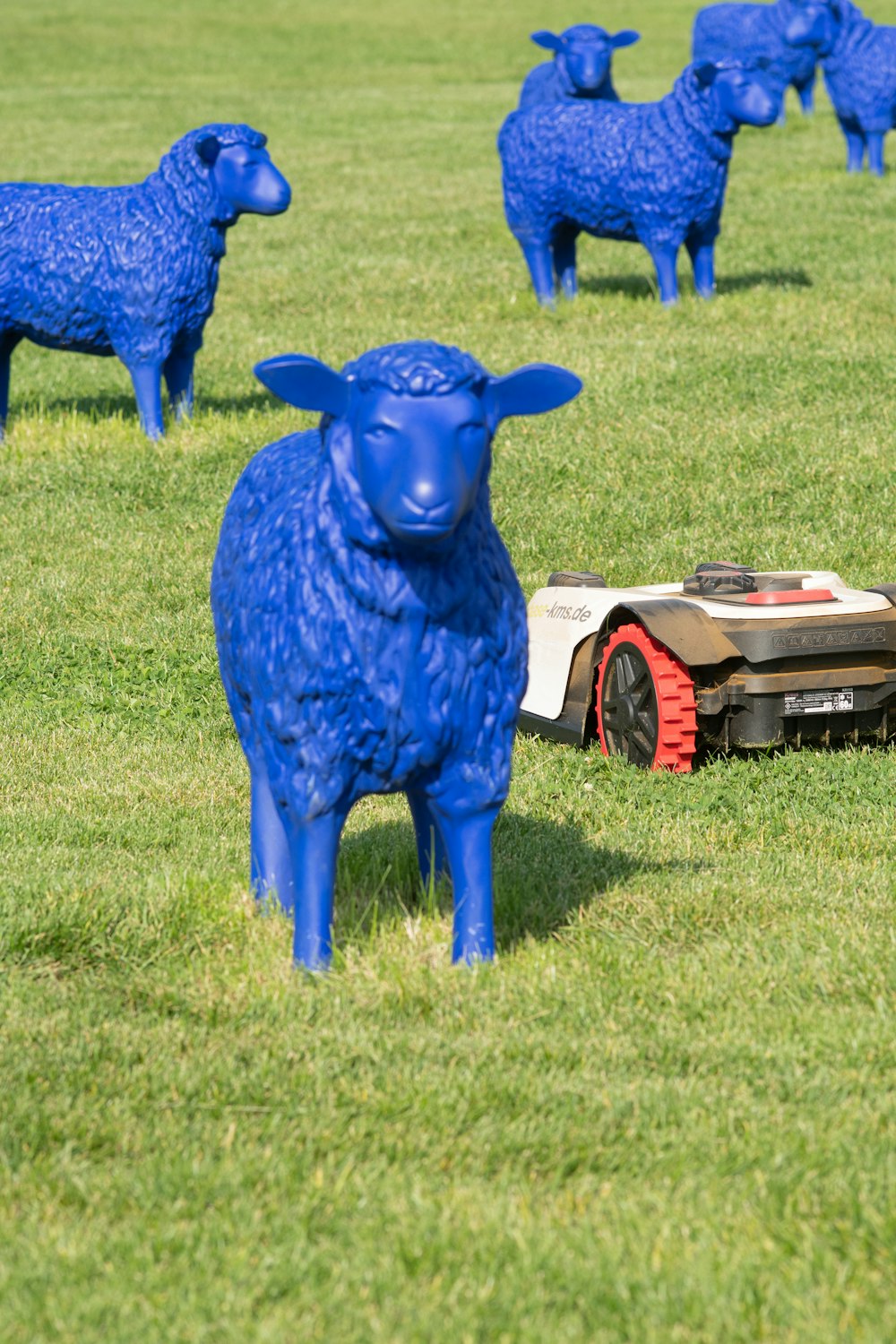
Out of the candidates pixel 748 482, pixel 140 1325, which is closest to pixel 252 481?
pixel 140 1325

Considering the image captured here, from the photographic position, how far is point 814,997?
3.91 meters

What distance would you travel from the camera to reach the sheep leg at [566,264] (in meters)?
13.4

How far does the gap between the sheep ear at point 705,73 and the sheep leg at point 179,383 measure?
4146 millimetres

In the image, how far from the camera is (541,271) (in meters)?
13.1

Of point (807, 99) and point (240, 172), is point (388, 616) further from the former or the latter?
point (807, 99)

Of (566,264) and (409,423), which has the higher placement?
(409,423)

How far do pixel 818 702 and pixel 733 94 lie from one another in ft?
23.1

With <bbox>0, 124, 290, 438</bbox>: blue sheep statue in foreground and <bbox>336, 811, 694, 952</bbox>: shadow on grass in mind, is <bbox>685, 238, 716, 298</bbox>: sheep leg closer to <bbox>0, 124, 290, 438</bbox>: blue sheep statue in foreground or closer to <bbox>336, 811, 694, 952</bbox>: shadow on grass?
<bbox>0, 124, 290, 438</bbox>: blue sheep statue in foreground

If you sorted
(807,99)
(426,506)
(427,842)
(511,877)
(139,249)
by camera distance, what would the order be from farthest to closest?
(807,99)
(139,249)
(511,877)
(427,842)
(426,506)

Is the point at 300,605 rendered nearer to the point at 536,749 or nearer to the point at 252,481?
the point at 252,481

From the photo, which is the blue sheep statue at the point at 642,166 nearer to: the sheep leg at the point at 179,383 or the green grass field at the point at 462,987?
the green grass field at the point at 462,987

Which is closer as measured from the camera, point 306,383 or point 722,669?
point 306,383

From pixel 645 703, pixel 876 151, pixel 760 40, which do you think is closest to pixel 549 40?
pixel 876 151

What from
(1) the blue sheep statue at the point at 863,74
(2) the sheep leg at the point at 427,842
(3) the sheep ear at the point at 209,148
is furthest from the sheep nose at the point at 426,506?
(1) the blue sheep statue at the point at 863,74
